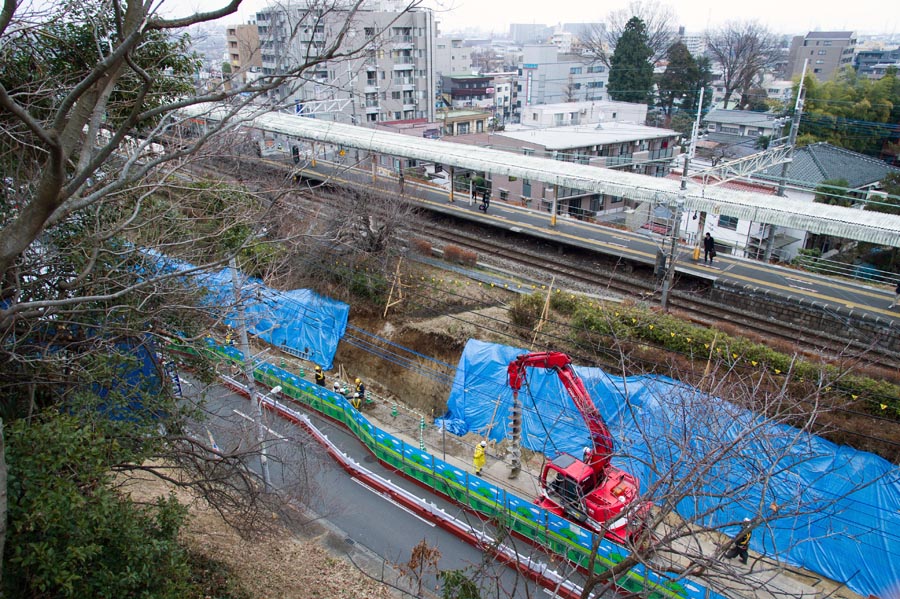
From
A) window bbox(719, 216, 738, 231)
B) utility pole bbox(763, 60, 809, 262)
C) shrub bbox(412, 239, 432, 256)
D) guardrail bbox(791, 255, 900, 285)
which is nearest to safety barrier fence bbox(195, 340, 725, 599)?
shrub bbox(412, 239, 432, 256)

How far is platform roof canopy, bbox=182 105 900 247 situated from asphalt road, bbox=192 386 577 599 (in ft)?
20.4

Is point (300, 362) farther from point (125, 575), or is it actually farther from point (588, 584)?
point (588, 584)

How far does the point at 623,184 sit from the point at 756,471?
38.5ft

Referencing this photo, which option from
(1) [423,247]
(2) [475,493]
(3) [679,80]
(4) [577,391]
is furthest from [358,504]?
(3) [679,80]

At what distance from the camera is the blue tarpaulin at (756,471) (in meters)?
7.88

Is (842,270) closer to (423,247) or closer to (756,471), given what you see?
(423,247)

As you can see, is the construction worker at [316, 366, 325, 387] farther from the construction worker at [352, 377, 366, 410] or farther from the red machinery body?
the red machinery body

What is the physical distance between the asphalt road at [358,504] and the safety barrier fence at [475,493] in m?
0.31

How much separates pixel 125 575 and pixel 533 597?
624cm

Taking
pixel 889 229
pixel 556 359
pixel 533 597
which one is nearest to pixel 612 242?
pixel 889 229

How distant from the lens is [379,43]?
4.78m

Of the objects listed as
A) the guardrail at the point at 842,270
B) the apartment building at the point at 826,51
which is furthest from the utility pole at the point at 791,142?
the apartment building at the point at 826,51

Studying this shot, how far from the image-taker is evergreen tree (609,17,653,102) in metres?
44.2

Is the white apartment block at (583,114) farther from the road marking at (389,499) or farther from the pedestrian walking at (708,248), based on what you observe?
the road marking at (389,499)
